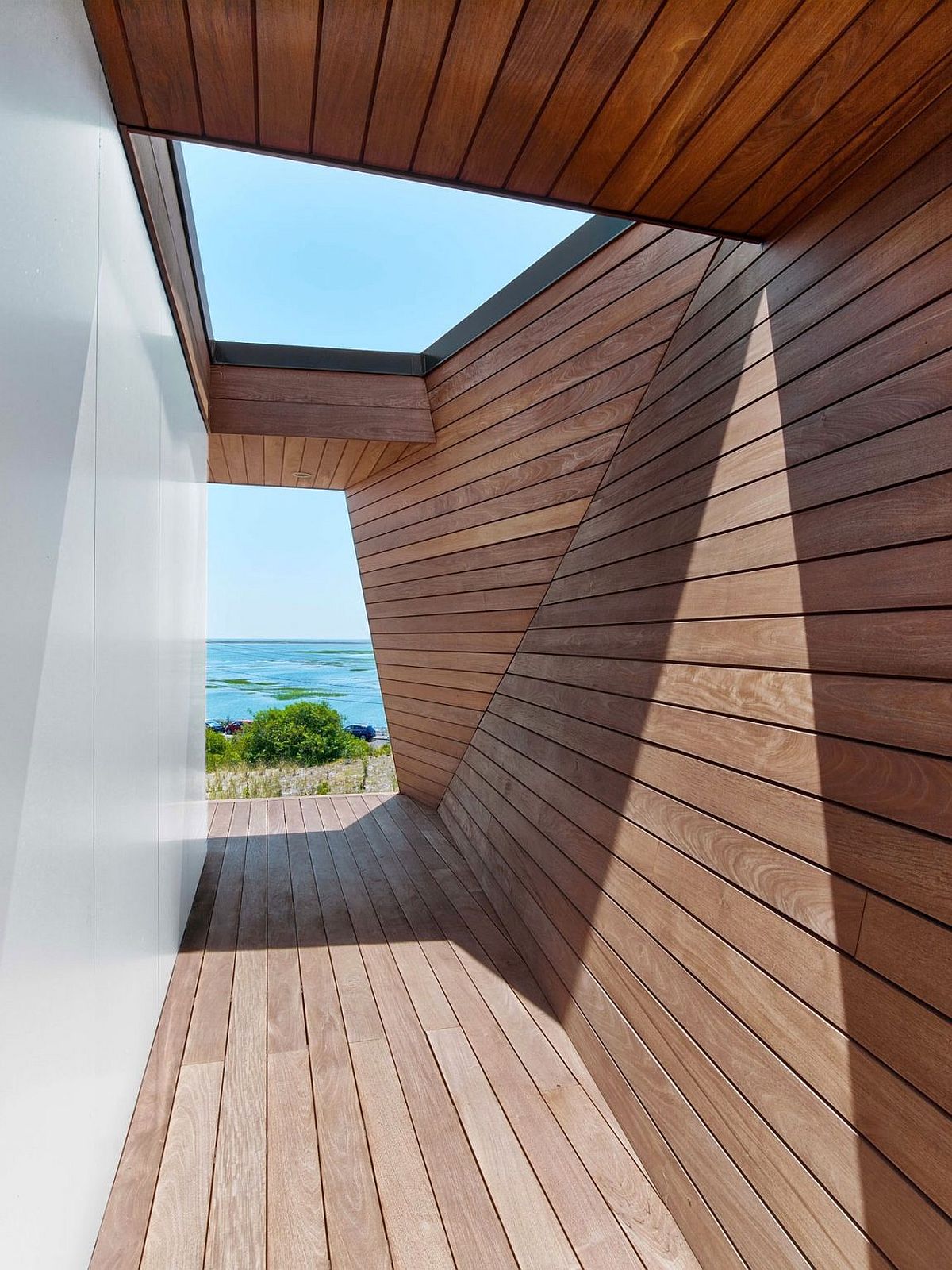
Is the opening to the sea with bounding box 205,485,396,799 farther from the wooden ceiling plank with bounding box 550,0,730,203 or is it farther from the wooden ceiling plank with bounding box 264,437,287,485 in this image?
the wooden ceiling plank with bounding box 550,0,730,203

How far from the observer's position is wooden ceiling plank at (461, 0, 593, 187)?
1280 millimetres

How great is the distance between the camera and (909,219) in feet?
4.34

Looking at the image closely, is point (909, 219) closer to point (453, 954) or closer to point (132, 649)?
point (132, 649)

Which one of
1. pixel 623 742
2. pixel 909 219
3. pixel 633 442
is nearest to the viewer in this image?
pixel 909 219

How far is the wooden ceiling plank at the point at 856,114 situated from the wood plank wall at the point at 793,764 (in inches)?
3.0

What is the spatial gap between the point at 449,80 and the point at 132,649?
59.0 inches

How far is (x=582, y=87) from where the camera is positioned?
1.42 meters

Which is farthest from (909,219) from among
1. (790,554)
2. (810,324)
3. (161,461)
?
(161,461)

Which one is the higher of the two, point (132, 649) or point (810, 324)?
point (810, 324)

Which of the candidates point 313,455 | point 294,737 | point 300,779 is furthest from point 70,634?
point 294,737

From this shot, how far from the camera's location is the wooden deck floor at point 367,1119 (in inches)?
59.6

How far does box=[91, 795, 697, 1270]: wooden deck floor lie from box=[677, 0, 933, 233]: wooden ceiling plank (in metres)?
2.34

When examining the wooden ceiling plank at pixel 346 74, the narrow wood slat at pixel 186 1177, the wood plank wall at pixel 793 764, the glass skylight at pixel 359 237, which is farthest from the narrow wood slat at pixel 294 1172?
the glass skylight at pixel 359 237

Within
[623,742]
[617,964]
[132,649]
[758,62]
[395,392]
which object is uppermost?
[395,392]
